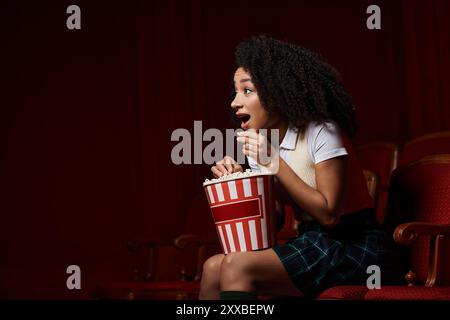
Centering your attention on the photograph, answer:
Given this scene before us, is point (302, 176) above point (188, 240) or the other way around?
above

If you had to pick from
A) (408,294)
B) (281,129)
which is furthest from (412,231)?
(281,129)

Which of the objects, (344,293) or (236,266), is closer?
(236,266)

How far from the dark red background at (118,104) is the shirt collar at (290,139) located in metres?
1.76

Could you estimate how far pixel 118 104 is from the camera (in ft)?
12.3

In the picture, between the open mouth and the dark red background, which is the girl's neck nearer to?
the open mouth

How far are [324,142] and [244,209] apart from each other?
273 mm

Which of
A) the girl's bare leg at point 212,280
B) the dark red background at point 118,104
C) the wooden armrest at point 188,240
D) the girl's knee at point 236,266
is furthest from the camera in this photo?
the dark red background at point 118,104

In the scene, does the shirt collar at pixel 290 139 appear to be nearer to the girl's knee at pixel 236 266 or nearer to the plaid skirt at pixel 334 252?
the plaid skirt at pixel 334 252

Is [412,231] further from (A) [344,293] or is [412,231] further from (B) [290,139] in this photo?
(B) [290,139]

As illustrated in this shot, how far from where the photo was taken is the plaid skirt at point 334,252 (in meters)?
1.66

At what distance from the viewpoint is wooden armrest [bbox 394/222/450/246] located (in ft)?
5.98

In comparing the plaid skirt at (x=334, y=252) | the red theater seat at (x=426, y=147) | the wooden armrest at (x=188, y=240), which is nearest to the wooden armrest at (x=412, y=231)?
the plaid skirt at (x=334, y=252)

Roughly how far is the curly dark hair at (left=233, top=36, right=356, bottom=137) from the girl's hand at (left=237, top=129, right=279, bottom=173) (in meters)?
0.15
